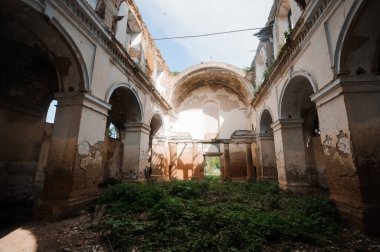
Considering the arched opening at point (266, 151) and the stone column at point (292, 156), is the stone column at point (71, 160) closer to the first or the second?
the stone column at point (292, 156)

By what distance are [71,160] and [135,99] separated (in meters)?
4.63

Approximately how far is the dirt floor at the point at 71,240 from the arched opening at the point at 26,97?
148 centimetres

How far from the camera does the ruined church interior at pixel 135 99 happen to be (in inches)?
172

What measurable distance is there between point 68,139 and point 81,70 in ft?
6.32

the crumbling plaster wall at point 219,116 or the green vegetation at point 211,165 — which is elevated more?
the crumbling plaster wall at point 219,116

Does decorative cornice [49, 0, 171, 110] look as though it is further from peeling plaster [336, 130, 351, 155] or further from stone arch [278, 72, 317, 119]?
peeling plaster [336, 130, 351, 155]

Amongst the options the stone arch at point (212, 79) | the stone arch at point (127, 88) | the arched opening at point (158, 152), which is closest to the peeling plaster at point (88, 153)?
the stone arch at point (127, 88)

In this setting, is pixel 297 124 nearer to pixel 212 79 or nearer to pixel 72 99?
pixel 72 99

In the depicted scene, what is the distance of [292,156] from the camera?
808 centimetres

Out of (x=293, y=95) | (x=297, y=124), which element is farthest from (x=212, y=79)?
(x=297, y=124)

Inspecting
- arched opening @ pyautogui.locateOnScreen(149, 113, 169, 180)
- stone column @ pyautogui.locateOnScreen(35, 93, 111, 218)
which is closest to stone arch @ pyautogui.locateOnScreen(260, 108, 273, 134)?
arched opening @ pyautogui.locateOnScreen(149, 113, 169, 180)

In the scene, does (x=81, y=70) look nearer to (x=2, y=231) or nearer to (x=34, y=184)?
(x=2, y=231)

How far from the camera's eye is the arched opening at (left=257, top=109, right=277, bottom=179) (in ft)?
37.5

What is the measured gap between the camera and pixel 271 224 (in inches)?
164
